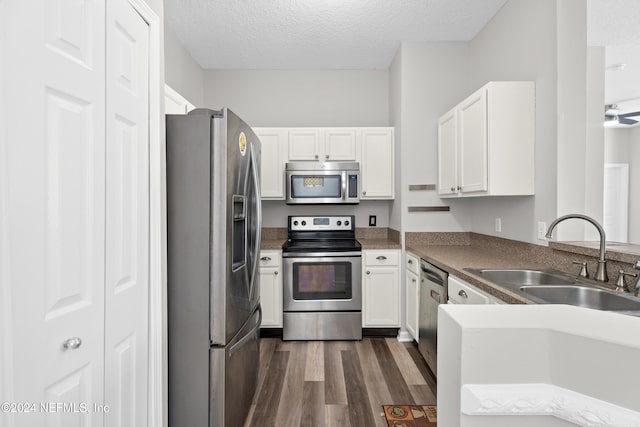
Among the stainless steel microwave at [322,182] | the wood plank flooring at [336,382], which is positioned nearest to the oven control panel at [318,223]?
the stainless steel microwave at [322,182]

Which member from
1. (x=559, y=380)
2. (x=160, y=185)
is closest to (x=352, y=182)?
(x=160, y=185)

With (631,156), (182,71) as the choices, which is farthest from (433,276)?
(631,156)

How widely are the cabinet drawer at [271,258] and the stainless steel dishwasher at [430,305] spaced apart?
1.31 meters

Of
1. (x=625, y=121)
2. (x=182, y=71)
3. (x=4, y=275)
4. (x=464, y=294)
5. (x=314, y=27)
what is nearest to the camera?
(x=4, y=275)

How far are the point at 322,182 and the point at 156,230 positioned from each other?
211 cm

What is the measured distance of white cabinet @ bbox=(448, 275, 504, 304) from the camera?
1.62 meters

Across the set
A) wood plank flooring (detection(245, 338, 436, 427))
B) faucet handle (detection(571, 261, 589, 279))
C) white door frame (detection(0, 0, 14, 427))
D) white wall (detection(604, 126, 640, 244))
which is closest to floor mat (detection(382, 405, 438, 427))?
wood plank flooring (detection(245, 338, 436, 427))

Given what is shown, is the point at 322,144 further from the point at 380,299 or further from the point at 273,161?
the point at 380,299

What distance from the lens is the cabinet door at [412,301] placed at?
2.78 meters

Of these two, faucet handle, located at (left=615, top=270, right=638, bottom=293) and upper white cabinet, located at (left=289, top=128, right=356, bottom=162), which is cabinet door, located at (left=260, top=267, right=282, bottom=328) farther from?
faucet handle, located at (left=615, top=270, right=638, bottom=293)

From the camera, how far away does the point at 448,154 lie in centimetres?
289

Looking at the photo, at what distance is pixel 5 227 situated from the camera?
745mm

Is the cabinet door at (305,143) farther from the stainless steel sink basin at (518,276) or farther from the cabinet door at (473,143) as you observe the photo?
the stainless steel sink basin at (518,276)

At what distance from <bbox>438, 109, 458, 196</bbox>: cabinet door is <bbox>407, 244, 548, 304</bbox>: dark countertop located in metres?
0.53
